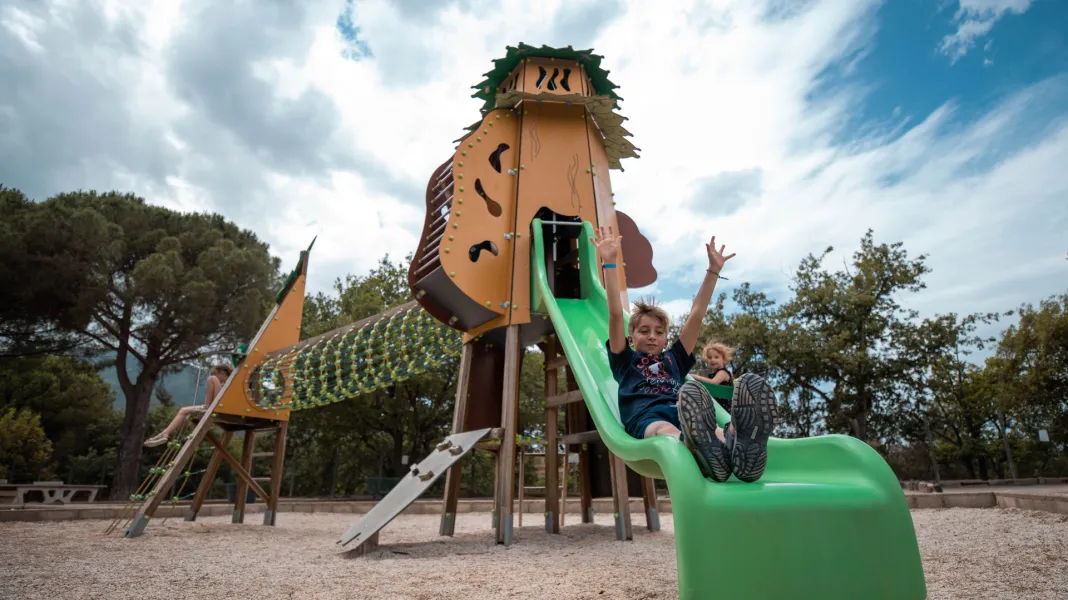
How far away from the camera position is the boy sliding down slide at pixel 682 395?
2285 millimetres

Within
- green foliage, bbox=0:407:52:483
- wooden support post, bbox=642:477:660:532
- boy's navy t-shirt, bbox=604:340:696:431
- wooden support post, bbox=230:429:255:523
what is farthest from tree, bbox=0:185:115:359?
boy's navy t-shirt, bbox=604:340:696:431

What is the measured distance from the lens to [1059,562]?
353cm

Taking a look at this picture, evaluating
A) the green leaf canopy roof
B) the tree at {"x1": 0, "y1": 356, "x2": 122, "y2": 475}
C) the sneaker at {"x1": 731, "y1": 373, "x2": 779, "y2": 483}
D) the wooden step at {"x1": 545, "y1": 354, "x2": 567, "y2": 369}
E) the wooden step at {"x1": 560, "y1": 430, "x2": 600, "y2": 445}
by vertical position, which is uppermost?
the green leaf canopy roof

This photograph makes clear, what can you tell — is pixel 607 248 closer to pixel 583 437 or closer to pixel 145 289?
pixel 583 437

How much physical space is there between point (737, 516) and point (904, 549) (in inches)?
25.6

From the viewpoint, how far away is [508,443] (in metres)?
5.80

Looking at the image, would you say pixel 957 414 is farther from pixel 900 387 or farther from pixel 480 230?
pixel 480 230

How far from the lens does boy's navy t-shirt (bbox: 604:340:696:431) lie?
2.98 metres

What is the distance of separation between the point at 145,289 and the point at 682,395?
17977 mm

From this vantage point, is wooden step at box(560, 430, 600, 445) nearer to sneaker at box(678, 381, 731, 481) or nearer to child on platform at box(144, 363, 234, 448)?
sneaker at box(678, 381, 731, 481)

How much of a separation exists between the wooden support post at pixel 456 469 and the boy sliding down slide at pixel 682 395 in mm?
3530

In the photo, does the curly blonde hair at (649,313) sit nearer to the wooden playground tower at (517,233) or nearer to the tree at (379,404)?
the wooden playground tower at (517,233)

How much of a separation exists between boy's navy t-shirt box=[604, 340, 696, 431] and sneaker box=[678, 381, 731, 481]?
563mm

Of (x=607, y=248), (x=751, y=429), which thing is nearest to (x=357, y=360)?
(x=607, y=248)
